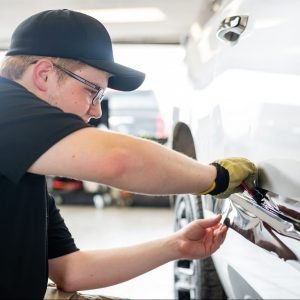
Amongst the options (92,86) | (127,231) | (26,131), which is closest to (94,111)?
(92,86)

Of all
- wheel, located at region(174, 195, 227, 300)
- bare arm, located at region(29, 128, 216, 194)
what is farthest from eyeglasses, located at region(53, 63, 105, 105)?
wheel, located at region(174, 195, 227, 300)

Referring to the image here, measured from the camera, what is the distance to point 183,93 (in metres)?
2.11

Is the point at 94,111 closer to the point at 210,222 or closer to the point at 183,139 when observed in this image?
the point at 210,222

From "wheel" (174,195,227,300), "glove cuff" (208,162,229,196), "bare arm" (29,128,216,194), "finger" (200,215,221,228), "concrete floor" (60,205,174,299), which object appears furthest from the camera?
"concrete floor" (60,205,174,299)

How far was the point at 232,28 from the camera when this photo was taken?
4.09 feet

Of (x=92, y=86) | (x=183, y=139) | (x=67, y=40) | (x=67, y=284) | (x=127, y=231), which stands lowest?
(x=127, y=231)

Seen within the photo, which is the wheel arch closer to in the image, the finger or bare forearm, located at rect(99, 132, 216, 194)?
the finger

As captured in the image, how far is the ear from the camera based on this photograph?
107 cm

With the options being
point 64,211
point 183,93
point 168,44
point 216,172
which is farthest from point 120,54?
point 64,211

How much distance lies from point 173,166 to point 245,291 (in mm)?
668

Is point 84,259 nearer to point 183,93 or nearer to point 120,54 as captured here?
→ point 183,93

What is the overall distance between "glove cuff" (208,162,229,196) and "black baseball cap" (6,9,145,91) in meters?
0.34

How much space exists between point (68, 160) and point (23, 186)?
21cm

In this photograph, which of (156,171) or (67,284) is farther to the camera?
(67,284)
